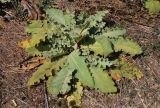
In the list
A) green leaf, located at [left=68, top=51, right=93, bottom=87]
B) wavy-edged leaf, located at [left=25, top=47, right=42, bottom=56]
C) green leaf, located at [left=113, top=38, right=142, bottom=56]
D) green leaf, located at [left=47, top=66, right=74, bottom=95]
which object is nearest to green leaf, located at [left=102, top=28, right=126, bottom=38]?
green leaf, located at [left=113, top=38, right=142, bottom=56]

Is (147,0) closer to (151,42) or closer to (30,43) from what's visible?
(151,42)

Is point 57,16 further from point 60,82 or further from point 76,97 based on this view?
point 76,97

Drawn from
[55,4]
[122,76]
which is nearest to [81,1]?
[55,4]

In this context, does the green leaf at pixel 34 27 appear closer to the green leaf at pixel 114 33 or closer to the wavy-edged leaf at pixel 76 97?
the green leaf at pixel 114 33

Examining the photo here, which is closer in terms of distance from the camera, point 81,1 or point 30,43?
point 30,43

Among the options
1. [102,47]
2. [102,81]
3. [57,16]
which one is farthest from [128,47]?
[57,16]

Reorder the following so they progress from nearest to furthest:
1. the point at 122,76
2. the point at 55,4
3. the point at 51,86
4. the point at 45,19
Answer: the point at 51,86 → the point at 122,76 → the point at 45,19 → the point at 55,4

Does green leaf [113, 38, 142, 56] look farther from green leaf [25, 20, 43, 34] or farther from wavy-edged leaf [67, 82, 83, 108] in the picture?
green leaf [25, 20, 43, 34]

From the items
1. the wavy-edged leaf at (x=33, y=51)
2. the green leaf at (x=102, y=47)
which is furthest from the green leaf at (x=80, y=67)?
the wavy-edged leaf at (x=33, y=51)
